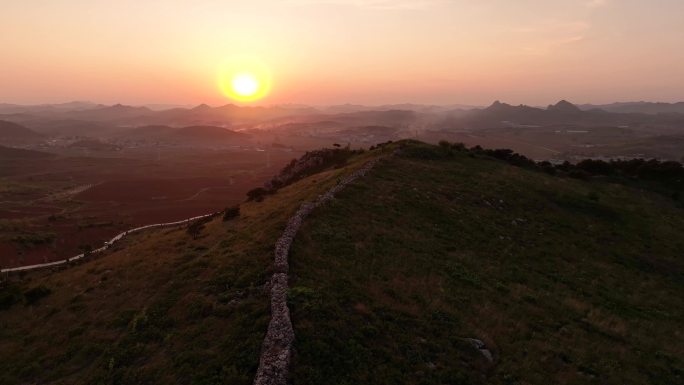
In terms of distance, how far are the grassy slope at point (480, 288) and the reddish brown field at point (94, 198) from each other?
54.0 metres

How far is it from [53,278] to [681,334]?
46514 millimetres

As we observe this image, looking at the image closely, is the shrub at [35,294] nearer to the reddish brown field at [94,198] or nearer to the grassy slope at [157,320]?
the grassy slope at [157,320]

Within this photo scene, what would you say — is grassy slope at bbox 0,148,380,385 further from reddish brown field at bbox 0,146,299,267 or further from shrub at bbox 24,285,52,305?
reddish brown field at bbox 0,146,299,267

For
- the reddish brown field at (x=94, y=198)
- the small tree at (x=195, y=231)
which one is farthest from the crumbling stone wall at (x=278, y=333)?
the reddish brown field at (x=94, y=198)

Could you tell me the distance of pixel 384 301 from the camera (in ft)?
63.8

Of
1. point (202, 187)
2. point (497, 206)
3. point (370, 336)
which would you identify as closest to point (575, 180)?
point (497, 206)

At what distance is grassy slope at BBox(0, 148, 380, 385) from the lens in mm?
15648

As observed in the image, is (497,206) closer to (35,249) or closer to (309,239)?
(309,239)

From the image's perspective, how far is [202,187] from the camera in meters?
138

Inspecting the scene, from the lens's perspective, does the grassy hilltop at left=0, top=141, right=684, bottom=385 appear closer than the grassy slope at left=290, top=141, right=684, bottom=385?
Yes

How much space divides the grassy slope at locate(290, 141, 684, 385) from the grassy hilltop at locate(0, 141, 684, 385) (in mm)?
98

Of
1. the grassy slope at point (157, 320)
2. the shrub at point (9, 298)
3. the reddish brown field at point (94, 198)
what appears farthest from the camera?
the reddish brown field at point (94, 198)

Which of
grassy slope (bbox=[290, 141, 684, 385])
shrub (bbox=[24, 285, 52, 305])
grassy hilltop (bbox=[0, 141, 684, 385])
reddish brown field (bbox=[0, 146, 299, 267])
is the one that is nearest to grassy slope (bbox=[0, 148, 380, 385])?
grassy hilltop (bbox=[0, 141, 684, 385])

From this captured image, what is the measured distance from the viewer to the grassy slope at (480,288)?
Answer: 16031mm
